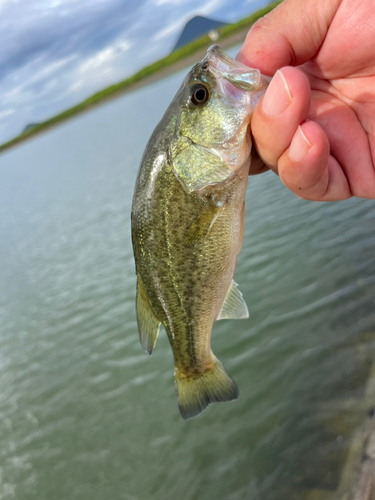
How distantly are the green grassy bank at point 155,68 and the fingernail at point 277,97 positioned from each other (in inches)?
2778

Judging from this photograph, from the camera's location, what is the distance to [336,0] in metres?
2.46

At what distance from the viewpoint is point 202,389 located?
3.07 meters

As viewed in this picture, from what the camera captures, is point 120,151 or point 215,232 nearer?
point 215,232

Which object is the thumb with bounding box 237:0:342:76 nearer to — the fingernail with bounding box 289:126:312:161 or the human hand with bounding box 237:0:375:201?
the human hand with bounding box 237:0:375:201

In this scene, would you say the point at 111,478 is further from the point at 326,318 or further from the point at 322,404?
the point at 326,318

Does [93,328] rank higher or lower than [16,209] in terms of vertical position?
lower

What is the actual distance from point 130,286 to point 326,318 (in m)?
5.39

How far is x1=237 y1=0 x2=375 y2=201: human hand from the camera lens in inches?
86.7

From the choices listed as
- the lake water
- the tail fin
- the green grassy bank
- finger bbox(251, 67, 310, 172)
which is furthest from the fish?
the green grassy bank

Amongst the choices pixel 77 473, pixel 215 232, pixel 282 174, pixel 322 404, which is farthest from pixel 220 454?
pixel 282 174

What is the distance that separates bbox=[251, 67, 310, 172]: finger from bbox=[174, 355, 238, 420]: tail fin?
176 centimetres

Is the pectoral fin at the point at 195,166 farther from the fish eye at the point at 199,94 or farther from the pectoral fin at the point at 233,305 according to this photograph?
the pectoral fin at the point at 233,305

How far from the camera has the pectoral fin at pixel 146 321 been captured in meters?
2.83

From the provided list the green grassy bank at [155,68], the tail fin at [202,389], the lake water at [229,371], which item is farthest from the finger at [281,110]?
the green grassy bank at [155,68]
